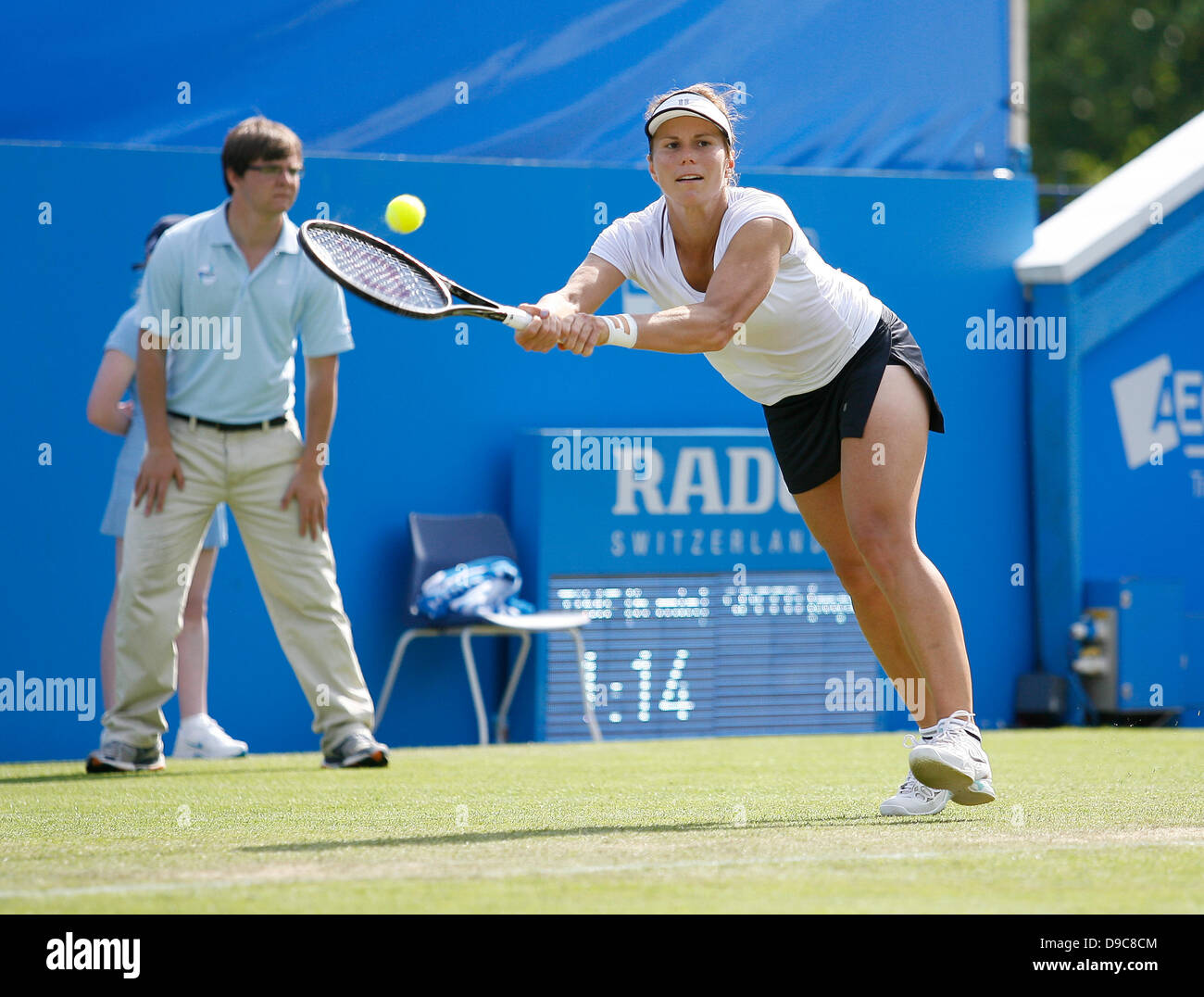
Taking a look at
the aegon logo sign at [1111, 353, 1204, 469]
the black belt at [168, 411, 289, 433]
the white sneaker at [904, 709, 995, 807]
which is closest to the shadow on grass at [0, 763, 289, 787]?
the black belt at [168, 411, 289, 433]

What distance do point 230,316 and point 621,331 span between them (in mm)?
2193

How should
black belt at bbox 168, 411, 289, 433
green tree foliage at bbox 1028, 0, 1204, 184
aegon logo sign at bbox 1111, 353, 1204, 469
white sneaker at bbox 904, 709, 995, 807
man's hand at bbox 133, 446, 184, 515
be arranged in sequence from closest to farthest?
white sneaker at bbox 904, 709, 995, 807 < man's hand at bbox 133, 446, 184, 515 < black belt at bbox 168, 411, 289, 433 < aegon logo sign at bbox 1111, 353, 1204, 469 < green tree foliage at bbox 1028, 0, 1204, 184

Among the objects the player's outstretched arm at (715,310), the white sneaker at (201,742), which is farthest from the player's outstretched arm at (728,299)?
the white sneaker at (201,742)

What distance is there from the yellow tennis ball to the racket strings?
9.74ft

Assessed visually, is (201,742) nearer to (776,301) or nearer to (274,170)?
(274,170)

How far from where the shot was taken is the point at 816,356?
12.8 feet

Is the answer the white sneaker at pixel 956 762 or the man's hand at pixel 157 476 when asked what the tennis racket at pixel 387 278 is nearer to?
the white sneaker at pixel 956 762

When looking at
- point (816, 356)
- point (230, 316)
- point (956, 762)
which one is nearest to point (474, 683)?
point (230, 316)

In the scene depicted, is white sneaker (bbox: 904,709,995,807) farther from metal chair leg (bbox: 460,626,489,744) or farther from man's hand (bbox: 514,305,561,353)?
metal chair leg (bbox: 460,626,489,744)

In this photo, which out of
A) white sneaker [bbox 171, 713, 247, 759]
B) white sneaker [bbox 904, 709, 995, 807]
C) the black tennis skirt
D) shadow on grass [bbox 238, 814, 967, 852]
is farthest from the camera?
white sneaker [bbox 171, 713, 247, 759]

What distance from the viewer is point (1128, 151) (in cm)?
2333

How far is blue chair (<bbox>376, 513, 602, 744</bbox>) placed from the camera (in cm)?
681

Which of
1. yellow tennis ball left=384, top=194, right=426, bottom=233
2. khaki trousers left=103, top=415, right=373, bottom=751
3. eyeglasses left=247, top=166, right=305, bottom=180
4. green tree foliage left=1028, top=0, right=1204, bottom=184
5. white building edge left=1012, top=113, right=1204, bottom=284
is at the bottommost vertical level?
khaki trousers left=103, top=415, right=373, bottom=751

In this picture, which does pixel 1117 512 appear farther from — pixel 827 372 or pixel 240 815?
pixel 240 815
